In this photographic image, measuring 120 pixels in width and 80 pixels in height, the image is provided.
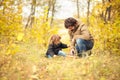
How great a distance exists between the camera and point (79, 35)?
24.0ft

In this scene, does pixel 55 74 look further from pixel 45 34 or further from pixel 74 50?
pixel 45 34

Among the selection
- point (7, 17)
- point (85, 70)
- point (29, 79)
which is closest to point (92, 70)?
point (85, 70)

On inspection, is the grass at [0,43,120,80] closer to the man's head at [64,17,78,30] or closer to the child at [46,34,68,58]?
the man's head at [64,17,78,30]

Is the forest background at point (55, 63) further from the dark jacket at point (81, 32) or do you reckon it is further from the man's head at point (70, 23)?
the man's head at point (70, 23)

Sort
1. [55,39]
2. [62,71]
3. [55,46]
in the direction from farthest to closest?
[55,46] → [55,39] → [62,71]

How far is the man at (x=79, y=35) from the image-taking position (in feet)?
23.7

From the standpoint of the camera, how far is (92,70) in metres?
4.91

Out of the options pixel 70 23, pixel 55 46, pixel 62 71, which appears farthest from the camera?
pixel 55 46

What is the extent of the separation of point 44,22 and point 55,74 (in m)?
5.97

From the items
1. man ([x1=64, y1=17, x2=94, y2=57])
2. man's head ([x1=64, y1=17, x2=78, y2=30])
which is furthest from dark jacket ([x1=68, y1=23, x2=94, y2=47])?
man's head ([x1=64, y1=17, x2=78, y2=30])

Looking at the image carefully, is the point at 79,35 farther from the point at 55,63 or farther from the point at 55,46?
the point at 55,63

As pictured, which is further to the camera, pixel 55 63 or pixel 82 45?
pixel 82 45

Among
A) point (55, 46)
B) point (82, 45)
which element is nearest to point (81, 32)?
point (82, 45)

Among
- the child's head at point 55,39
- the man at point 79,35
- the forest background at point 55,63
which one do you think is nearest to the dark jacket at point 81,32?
the man at point 79,35
